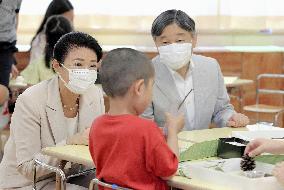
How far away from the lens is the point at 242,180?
1872mm

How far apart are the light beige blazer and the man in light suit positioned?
1.89ft

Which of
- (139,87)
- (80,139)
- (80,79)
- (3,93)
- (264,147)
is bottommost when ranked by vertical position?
(3,93)

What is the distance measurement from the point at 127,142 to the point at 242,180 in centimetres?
41

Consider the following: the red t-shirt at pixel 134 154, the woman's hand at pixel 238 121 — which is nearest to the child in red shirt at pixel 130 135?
the red t-shirt at pixel 134 154

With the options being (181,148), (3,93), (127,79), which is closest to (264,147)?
(181,148)

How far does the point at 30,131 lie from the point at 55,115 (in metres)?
0.15

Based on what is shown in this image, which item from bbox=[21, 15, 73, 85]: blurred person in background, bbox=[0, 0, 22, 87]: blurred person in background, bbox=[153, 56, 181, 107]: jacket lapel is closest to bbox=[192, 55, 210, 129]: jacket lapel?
bbox=[153, 56, 181, 107]: jacket lapel

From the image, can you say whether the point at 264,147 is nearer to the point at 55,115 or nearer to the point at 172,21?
the point at 55,115

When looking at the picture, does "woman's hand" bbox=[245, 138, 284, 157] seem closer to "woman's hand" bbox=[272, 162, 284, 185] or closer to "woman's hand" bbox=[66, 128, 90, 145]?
"woman's hand" bbox=[272, 162, 284, 185]

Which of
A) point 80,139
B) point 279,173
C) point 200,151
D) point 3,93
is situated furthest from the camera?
point 3,93

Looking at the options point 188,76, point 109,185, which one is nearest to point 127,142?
point 109,185

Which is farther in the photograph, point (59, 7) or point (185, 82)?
point (59, 7)

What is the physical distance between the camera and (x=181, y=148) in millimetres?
2438

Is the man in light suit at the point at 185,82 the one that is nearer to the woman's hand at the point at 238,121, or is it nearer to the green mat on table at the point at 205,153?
the woman's hand at the point at 238,121
